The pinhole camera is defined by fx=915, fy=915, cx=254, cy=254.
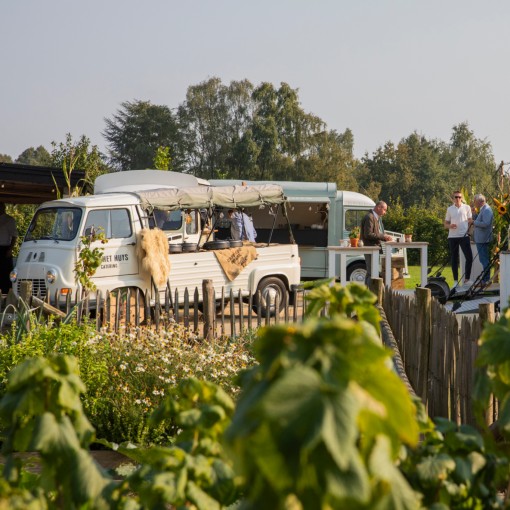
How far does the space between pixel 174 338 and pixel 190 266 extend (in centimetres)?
719

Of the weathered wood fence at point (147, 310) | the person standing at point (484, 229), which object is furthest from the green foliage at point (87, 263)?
the person standing at point (484, 229)

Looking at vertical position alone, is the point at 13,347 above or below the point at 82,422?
below

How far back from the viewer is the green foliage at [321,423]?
1.25 m

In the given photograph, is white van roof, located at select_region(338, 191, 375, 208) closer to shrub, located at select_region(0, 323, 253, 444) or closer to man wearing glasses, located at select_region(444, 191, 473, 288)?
man wearing glasses, located at select_region(444, 191, 473, 288)

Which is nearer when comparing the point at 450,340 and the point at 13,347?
the point at 450,340

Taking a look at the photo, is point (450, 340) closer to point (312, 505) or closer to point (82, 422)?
point (82, 422)

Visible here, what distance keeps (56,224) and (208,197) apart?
9.96ft

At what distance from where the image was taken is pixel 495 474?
8.02 ft

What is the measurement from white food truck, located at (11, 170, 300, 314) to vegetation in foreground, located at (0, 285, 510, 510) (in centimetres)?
1108

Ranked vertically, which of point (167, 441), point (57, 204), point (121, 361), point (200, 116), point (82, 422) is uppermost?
point (200, 116)

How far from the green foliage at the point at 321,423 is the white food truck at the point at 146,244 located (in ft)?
40.3

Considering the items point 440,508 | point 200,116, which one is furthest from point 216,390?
point 200,116

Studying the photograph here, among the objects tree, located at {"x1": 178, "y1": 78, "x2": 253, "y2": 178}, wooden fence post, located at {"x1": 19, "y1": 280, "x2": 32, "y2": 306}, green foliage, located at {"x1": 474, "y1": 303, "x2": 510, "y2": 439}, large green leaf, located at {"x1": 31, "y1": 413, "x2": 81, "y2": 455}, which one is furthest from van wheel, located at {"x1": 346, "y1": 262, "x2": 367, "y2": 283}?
tree, located at {"x1": 178, "y1": 78, "x2": 253, "y2": 178}

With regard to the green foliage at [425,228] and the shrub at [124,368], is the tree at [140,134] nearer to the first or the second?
the green foliage at [425,228]
